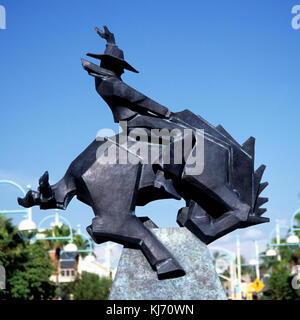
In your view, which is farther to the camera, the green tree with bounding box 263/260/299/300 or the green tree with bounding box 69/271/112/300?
the green tree with bounding box 69/271/112/300

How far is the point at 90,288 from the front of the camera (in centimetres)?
3800

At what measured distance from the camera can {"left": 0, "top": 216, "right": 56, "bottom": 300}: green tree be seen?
791 inches

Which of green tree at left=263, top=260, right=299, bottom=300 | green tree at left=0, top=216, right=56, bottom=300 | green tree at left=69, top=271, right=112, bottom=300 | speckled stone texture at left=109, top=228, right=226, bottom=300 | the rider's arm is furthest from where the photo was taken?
green tree at left=69, top=271, right=112, bottom=300

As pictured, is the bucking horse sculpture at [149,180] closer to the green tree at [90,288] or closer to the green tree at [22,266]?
the green tree at [22,266]

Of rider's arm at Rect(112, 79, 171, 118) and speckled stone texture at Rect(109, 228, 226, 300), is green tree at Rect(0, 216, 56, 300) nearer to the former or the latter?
speckled stone texture at Rect(109, 228, 226, 300)

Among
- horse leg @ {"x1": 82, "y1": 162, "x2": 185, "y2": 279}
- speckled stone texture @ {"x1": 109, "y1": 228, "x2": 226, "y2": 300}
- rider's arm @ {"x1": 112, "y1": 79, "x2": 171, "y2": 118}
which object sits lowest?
speckled stone texture @ {"x1": 109, "y1": 228, "x2": 226, "y2": 300}

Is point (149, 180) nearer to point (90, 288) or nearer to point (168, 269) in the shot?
point (168, 269)

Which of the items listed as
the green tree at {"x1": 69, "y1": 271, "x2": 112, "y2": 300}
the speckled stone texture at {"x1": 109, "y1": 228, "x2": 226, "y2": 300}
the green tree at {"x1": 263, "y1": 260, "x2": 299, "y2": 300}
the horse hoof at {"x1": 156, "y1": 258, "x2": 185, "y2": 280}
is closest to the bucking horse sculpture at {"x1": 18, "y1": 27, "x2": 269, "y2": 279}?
the horse hoof at {"x1": 156, "y1": 258, "x2": 185, "y2": 280}

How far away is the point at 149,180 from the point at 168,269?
46.7 inches

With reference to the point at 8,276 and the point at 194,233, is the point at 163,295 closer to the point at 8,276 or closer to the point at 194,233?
the point at 194,233

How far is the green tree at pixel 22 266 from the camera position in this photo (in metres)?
20.1

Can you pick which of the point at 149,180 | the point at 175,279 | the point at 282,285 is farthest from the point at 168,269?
the point at 282,285

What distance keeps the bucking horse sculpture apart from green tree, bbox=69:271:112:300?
1196 inches

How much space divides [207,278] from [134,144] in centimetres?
202
